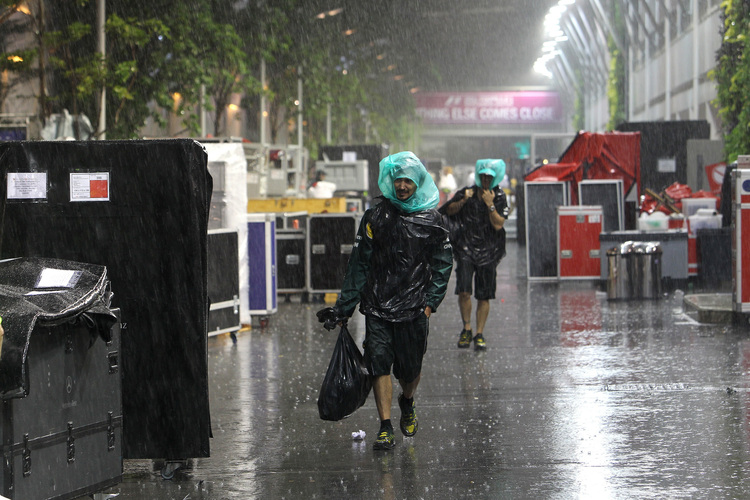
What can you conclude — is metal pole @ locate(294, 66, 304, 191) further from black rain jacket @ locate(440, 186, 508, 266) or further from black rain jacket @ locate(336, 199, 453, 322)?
black rain jacket @ locate(336, 199, 453, 322)

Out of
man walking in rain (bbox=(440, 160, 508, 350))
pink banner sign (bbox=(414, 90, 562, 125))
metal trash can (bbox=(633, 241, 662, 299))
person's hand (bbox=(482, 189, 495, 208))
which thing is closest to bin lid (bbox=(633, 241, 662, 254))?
metal trash can (bbox=(633, 241, 662, 299))

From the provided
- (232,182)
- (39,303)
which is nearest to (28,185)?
(39,303)

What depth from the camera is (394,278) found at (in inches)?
281

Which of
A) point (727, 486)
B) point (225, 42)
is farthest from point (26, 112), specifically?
point (727, 486)

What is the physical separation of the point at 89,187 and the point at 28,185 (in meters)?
0.37

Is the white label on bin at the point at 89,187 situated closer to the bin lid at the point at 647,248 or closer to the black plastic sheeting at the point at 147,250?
the black plastic sheeting at the point at 147,250

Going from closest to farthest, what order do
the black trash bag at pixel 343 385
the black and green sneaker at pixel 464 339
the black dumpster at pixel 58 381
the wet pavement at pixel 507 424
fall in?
the black dumpster at pixel 58 381, the wet pavement at pixel 507 424, the black trash bag at pixel 343 385, the black and green sneaker at pixel 464 339

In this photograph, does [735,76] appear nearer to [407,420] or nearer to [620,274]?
[620,274]

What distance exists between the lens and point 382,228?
7.13 m

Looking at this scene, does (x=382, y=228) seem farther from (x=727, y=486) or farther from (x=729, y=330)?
(x=729, y=330)

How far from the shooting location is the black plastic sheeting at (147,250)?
631cm

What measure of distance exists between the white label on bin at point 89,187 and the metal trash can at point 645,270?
1217 centimetres

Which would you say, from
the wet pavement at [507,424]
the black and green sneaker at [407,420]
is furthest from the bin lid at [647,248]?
the black and green sneaker at [407,420]

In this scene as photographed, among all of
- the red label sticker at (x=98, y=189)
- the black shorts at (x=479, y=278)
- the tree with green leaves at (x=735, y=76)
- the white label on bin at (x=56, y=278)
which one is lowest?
the black shorts at (x=479, y=278)
